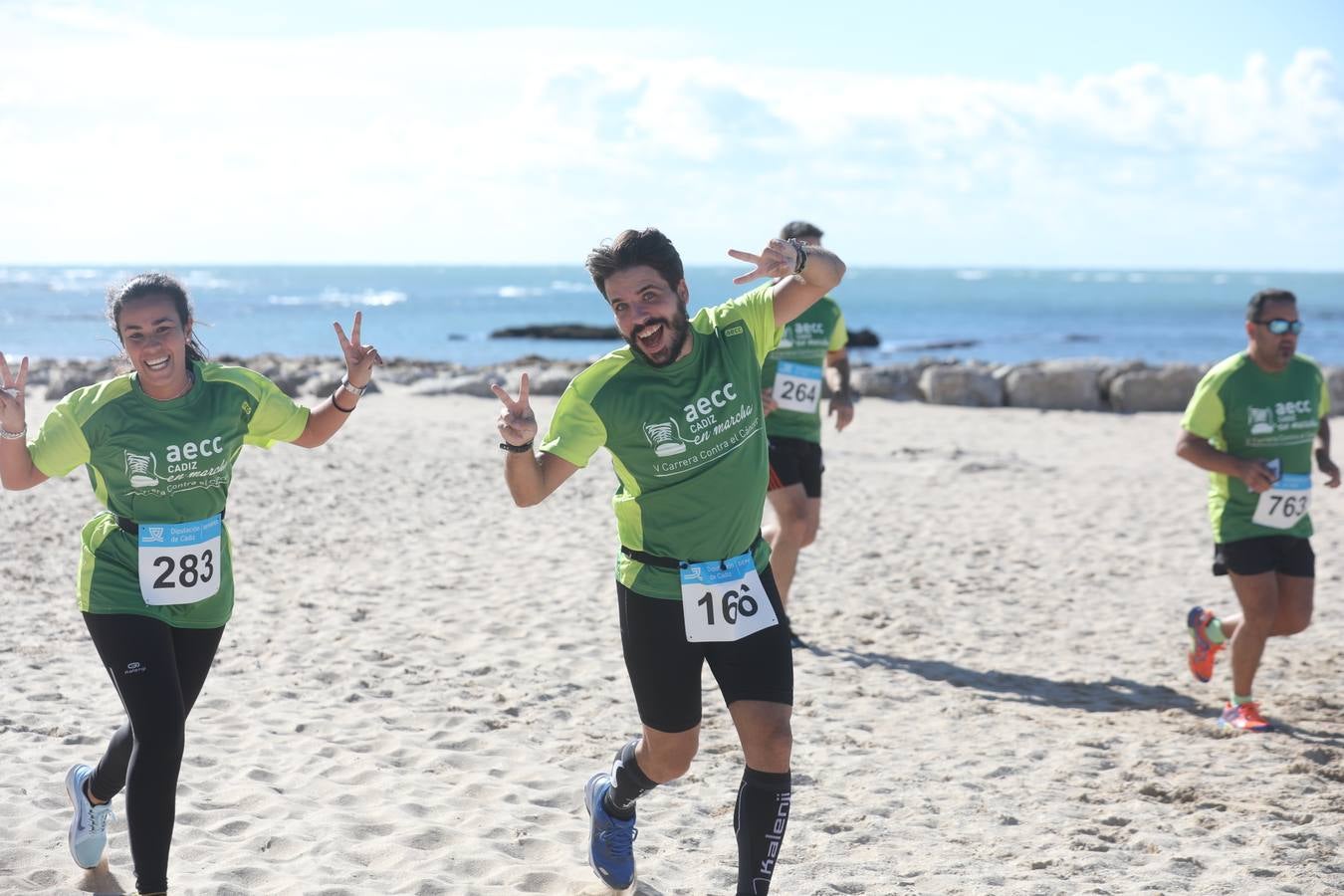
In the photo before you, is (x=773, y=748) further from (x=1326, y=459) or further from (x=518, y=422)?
(x=1326, y=459)

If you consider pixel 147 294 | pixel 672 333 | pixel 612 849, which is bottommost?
pixel 612 849

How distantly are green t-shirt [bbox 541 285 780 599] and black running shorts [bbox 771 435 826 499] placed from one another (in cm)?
318

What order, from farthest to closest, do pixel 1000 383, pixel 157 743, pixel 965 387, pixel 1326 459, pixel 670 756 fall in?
1. pixel 1000 383
2. pixel 965 387
3. pixel 1326 459
4. pixel 670 756
5. pixel 157 743

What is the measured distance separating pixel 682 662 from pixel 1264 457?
10.8 feet

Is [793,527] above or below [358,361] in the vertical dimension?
below

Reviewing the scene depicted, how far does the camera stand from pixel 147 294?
3.72m

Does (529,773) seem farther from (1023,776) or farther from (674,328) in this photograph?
(674,328)

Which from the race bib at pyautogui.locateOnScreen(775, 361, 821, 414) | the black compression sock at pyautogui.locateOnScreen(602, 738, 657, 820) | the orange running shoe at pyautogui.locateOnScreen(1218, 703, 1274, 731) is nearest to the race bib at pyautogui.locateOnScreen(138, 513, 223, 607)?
the black compression sock at pyautogui.locateOnScreen(602, 738, 657, 820)

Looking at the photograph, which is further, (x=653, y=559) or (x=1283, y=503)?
(x=1283, y=503)

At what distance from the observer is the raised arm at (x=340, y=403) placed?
4.06m

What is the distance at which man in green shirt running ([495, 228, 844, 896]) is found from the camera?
11.5ft

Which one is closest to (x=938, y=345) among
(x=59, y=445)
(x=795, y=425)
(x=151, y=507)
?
(x=795, y=425)

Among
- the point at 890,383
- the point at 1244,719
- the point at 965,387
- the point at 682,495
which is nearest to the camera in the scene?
the point at 682,495

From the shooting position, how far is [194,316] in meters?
3.96
